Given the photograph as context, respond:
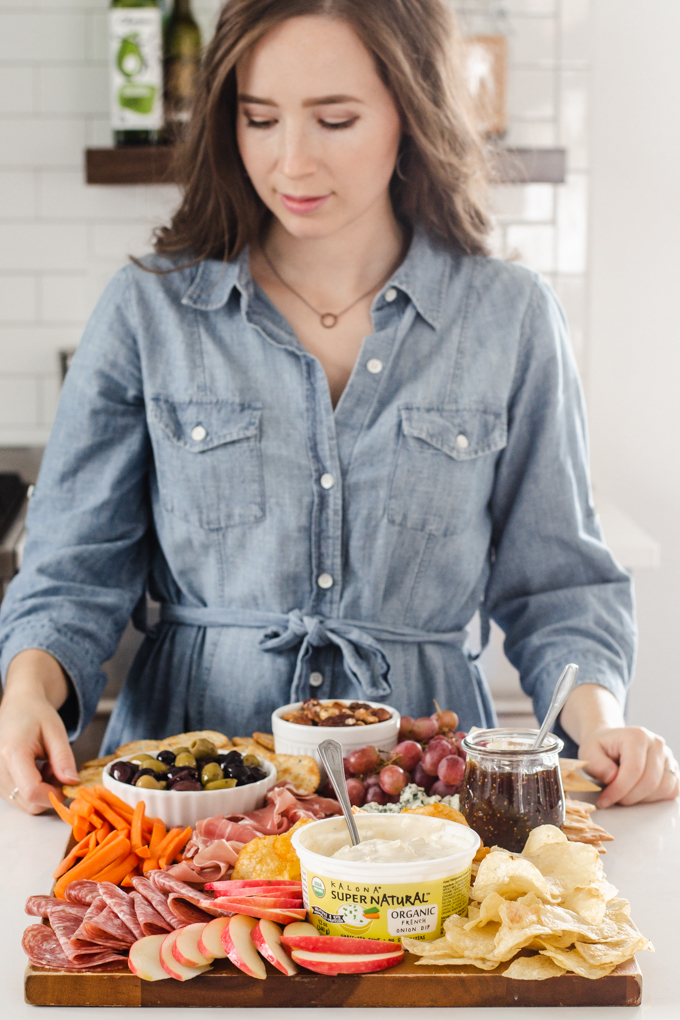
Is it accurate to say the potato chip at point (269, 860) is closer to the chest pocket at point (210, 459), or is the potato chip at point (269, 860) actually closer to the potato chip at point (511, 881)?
the potato chip at point (511, 881)

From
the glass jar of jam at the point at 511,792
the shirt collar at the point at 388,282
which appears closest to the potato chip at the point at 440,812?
the glass jar of jam at the point at 511,792

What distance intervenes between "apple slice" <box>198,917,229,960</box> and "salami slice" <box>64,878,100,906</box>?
116 millimetres

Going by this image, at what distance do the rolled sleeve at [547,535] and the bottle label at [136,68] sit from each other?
1.36 metres

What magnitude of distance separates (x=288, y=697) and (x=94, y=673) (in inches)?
10.4

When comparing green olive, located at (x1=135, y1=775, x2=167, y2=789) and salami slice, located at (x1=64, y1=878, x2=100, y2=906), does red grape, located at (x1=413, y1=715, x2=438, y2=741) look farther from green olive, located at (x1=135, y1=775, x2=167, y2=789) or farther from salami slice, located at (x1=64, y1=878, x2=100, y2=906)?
salami slice, located at (x1=64, y1=878, x2=100, y2=906)

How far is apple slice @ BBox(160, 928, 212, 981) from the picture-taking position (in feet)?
2.41

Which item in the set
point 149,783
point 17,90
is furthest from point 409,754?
point 17,90

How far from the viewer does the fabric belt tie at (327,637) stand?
140 cm

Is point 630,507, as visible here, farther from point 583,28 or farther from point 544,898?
point 544,898

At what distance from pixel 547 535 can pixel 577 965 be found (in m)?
0.81

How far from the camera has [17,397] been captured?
278 cm

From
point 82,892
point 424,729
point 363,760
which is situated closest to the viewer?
point 82,892

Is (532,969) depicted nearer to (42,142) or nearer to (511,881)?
(511,881)

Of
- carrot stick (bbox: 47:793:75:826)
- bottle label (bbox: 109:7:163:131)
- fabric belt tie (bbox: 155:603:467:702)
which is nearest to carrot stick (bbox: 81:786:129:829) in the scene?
carrot stick (bbox: 47:793:75:826)
